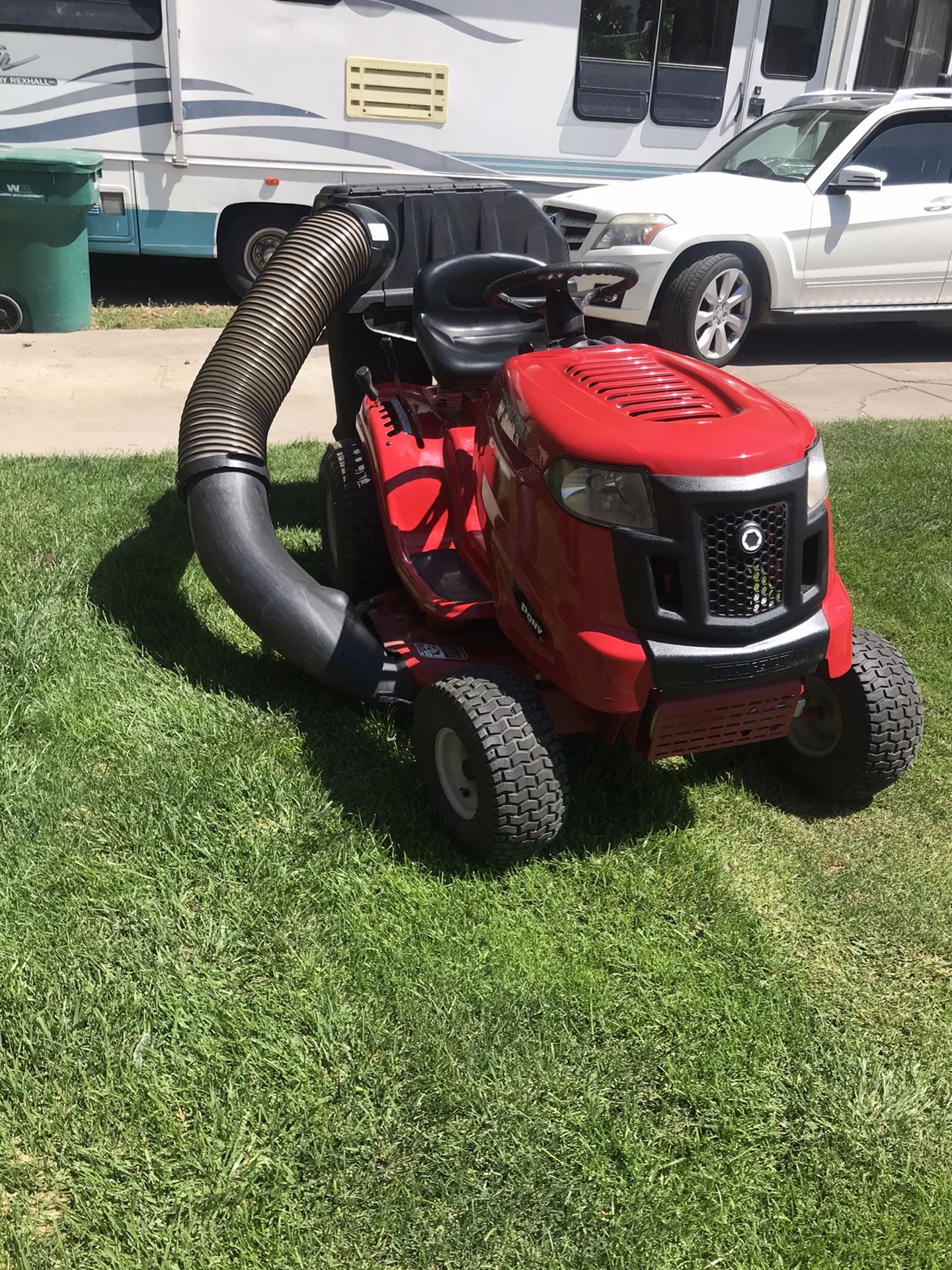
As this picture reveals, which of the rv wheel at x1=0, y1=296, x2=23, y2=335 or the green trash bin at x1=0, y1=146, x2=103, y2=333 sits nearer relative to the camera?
the green trash bin at x1=0, y1=146, x2=103, y2=333

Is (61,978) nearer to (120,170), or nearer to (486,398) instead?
(486,398)

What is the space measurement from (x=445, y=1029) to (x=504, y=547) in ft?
4.17

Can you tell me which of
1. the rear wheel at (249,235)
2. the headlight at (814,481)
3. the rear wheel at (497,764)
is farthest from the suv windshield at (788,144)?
the rear wheel at (497,764)

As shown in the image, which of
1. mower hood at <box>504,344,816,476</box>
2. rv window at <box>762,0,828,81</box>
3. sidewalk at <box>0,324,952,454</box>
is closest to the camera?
mower hood at <box>504,344,816,476</box>

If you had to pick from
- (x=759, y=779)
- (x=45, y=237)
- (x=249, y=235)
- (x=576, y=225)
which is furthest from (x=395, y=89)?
(x=759, y=779)

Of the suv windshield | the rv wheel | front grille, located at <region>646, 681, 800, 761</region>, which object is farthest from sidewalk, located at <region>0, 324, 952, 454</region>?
front grille, located at <region>646, 681, 800, 761</region>

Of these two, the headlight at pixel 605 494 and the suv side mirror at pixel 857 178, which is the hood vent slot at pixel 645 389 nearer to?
the headlight at pixel 605 494

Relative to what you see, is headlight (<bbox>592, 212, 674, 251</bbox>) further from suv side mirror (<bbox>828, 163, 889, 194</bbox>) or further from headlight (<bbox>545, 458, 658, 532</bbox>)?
headlight (<bbox>545, 458, 658, 532</bbox>)

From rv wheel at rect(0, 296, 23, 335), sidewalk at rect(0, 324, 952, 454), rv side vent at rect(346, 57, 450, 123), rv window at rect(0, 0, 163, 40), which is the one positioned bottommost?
sidewalk at rect(0, 324, 952, 454)

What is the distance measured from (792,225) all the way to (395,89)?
10.6 feet

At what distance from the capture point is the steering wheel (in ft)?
10.9

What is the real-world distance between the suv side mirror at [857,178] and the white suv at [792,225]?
0.4 inches

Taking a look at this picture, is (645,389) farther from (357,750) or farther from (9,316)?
(9,316)

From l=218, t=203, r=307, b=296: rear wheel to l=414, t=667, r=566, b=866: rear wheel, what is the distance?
6.84 metres
